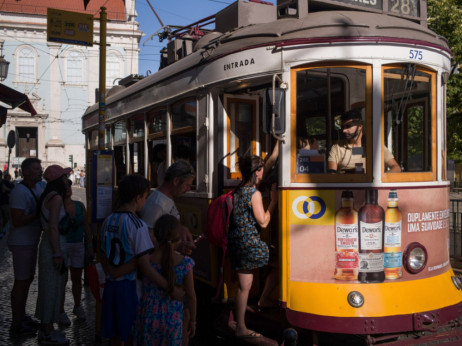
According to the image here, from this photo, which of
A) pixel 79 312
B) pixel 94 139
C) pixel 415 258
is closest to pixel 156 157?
pixel 79 312

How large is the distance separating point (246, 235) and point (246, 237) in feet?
0.06

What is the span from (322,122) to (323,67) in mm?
730

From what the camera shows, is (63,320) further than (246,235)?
Yes

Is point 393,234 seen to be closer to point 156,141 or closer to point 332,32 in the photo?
point 332,32

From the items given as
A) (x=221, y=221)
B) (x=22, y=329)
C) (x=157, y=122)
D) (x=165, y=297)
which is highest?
(x=157, y=122)

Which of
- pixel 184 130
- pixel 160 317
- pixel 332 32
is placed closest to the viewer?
pixel 160 317

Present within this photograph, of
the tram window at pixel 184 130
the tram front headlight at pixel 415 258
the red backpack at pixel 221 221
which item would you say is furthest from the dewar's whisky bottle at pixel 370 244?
the tram window at pixel 184 130

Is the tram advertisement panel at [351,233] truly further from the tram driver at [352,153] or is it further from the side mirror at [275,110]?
the side mirror at [275,110]

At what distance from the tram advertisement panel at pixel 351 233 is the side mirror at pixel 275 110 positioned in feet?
1.86

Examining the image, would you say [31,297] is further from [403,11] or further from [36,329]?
[403,11]

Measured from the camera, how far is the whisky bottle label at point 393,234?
439 cm

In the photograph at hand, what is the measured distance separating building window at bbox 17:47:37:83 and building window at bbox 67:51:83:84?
287 cm

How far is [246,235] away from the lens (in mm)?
4629

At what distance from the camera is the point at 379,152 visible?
4.45 meters
